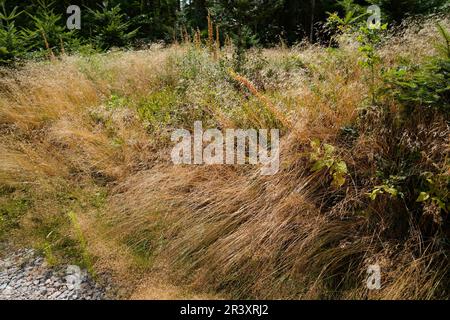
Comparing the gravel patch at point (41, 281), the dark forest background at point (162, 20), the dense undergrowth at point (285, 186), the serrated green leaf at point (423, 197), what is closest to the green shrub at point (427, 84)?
the dense undergrowth at point (285, 186)

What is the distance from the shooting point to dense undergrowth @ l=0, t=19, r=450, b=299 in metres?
2.28

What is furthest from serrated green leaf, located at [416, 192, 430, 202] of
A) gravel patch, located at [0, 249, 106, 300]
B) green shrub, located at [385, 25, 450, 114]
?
gravel patch, located at [0, 249, 106, 300]

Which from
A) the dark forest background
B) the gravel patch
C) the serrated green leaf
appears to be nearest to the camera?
the serrated green leaf

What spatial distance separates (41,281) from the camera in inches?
100

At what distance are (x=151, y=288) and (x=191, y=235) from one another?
0.46m

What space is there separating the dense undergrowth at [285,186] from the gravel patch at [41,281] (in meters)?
0.13

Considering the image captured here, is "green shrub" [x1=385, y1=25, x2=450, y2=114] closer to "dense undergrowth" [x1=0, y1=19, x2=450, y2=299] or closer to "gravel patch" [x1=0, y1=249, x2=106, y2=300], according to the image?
"dense undergrowth" [x1=0, y1=19, x2=450, y2=299]

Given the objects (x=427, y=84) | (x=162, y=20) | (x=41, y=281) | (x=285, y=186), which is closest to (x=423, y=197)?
(x=427, y=84)

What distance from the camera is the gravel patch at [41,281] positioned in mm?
2414

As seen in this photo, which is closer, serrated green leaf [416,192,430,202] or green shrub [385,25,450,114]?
serrated green leaf [416,192,430,202]

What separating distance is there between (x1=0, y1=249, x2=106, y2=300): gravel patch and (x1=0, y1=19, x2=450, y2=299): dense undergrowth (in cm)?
13

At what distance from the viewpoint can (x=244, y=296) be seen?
7.63ft

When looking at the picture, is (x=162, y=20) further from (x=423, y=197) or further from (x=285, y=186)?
(x=423, y=197)

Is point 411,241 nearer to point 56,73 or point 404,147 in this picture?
point 404,147
